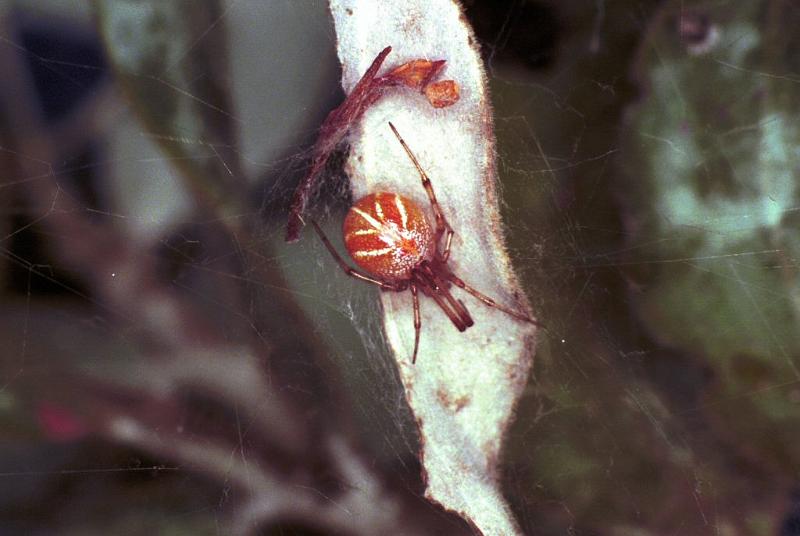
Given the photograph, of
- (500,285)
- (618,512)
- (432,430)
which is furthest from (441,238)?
(618,512)

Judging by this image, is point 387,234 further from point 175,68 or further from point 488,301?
point 175,68

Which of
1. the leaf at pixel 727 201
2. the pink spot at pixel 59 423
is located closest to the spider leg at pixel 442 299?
the leaf at pixel 727 201

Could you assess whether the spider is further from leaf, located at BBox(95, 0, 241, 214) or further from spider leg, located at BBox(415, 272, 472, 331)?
leaf, located at BBox(95, 0, 241, 214)

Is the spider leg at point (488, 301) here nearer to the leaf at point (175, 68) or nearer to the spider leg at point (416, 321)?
the spider leg at point (416, 321)

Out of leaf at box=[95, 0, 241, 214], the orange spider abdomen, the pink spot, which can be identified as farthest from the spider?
the pink spot

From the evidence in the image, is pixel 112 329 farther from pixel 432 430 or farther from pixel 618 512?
pixel 618 512
